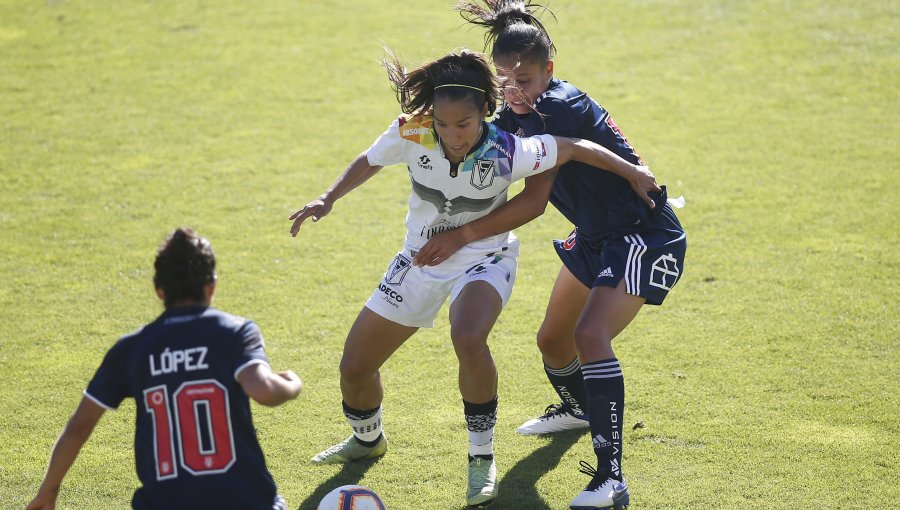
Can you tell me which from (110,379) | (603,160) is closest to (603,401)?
(603,160)

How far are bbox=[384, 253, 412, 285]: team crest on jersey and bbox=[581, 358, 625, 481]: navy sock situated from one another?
105 cm

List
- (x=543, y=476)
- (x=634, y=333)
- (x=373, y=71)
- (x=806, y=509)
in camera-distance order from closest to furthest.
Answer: (x=806, y=509)
(x=543, y=476)
(x=634, y=333)
(x=373, y=71)

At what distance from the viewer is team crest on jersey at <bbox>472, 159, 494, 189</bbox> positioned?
475cm

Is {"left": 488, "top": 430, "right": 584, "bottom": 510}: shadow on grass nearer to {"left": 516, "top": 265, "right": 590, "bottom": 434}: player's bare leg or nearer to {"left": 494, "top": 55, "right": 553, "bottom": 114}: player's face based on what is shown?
{"left": 516, "top": 265, "right": 590, "bottom": 434}: player's bare leg

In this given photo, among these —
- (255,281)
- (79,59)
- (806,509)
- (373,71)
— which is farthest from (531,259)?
(79,59)

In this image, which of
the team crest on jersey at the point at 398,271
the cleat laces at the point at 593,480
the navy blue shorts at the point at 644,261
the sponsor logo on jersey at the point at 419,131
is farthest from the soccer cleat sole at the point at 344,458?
the sponsor logo on jersey at the point at 419,131

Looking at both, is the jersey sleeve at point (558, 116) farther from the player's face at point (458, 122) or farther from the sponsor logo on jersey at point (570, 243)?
the sponsor logo on jersey at point (570, 243)

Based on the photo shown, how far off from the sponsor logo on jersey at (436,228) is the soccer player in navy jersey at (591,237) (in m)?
0.12

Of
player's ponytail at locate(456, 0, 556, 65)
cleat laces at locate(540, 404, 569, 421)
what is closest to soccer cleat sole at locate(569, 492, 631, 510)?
cleat laces at locate(540, 404, 569, 421)

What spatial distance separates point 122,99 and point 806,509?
8.84m

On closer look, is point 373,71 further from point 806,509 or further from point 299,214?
point 806,509

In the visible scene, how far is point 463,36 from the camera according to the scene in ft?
41.3

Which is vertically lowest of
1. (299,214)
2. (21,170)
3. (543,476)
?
(543,476)

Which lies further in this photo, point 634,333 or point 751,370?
point 634,333
